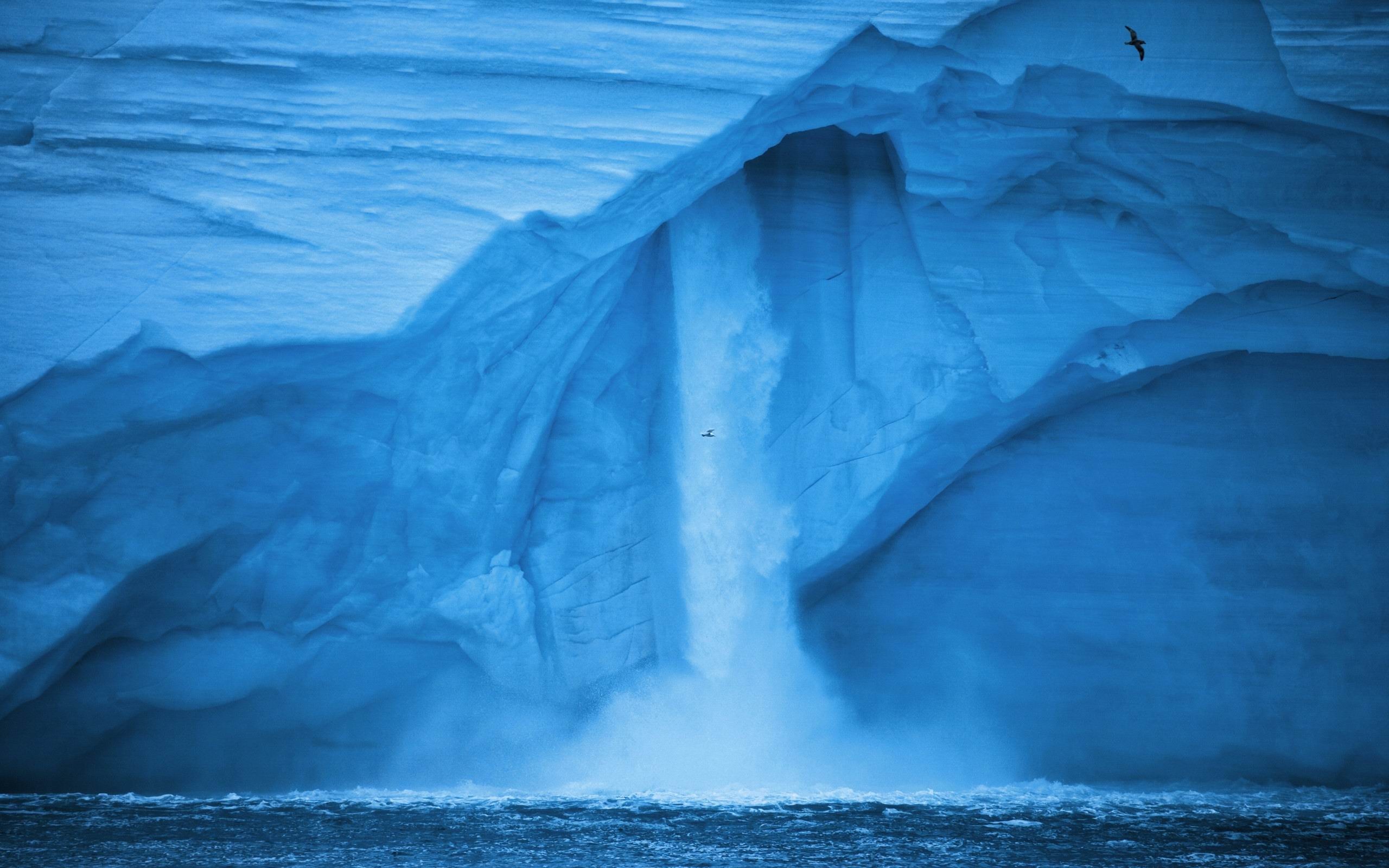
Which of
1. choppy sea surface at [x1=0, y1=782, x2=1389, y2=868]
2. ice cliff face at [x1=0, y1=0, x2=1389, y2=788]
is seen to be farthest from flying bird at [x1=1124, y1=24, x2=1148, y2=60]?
choppy sea surface at [x1=0, y1=782, x2=1389, y2=868]

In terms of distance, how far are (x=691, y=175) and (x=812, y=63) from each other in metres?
1.03

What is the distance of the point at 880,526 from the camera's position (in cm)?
891

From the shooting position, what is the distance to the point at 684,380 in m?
8.52

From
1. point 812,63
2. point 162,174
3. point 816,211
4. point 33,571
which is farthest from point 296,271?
point 816,211

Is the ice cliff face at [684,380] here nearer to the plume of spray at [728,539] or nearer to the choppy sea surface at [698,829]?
the plume of spray at [728,539]

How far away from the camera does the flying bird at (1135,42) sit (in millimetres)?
6617

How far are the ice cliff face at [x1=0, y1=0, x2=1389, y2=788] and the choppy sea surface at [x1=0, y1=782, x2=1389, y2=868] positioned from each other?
0.89m

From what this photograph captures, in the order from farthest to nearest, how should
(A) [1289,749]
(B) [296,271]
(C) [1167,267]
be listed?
(A) [1289,749]
(C) [1167,267]
(B) [296,271]

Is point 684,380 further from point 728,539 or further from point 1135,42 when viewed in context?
point 1135,42

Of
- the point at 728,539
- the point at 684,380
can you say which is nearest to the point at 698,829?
the point at 728,539

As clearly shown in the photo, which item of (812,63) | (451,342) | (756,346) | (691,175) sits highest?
(812,63)

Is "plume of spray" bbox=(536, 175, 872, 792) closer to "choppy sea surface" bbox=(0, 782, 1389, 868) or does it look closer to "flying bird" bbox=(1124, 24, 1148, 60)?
"choppy sea surface" bbox=(0, 782, 1389, 868)

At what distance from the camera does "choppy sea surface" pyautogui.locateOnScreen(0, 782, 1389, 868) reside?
541cm

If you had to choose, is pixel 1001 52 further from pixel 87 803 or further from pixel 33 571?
pixel 87 803
